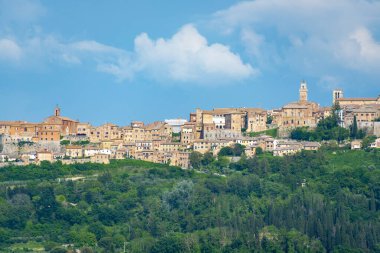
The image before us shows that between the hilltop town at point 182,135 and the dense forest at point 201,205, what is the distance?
203cm

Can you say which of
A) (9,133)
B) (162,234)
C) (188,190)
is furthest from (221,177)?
(9,133)

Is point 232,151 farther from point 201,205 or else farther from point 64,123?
point 64,123

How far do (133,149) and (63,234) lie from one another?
710 inches

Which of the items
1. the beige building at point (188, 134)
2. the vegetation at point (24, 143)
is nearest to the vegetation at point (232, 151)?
the beige building at point (188, 134)

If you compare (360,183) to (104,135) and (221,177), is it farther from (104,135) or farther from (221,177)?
(104,135)

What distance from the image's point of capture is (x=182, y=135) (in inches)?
4213

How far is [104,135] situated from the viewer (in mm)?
107750

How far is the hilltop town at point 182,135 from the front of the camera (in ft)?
339

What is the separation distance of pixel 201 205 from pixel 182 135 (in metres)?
15.4

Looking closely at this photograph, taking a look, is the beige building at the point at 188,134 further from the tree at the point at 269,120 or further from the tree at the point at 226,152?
the tree at the point at 269,120

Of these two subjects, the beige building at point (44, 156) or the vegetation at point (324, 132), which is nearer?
the beige building at point (44, 156)

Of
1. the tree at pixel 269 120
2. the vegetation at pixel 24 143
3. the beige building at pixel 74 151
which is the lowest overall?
the beige building at pixel 74 151

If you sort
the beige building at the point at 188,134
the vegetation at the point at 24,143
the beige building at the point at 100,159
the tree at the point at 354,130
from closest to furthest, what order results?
the beige building at the point at 100,159 < the tree at the point at 354,130 < the vegetation at the point at 24,143 < the beige building at the point at 188,134

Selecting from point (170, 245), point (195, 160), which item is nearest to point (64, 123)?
point (195, 160)
